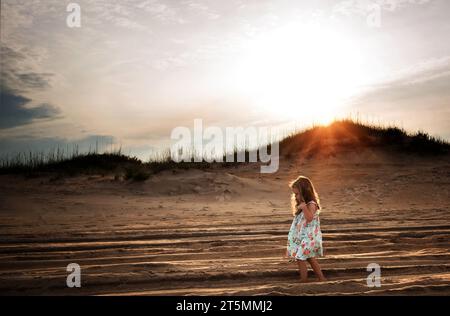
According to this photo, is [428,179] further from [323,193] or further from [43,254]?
[43,254]

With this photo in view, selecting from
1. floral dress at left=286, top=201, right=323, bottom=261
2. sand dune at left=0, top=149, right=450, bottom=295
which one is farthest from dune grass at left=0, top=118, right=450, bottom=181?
floral dress at left=286, top=201, right=323, bottom=261

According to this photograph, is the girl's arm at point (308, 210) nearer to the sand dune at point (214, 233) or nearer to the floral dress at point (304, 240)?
the floral dress at point (304, 240)

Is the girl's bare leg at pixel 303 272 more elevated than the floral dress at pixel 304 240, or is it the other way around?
the floral dress at pixel 304 240

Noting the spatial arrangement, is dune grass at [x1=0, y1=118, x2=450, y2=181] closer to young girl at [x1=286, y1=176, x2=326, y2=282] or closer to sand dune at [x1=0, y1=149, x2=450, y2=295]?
sand dune at [x1=0, y1=149, x2=450, y2=295]

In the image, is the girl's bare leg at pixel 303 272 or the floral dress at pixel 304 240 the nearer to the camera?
the girl's bare leg at pixel 303 272

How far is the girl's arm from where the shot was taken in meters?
4.73

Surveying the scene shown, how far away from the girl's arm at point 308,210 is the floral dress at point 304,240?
79 millimetres

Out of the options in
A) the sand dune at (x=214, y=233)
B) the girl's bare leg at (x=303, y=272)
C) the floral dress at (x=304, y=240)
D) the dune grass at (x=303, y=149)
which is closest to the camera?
the sand dune at (x=214, y=233)

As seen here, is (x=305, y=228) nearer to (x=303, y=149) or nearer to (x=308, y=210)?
(x=308, y=210)

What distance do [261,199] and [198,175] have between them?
306cm

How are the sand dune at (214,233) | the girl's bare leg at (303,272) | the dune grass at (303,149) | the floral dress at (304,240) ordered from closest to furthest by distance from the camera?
the sand dune at (214,233)
the girl's bare leg at (303,272)
the floral dress at (304,240)
the dune grass at (303,149)

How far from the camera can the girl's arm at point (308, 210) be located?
4734 millimetres

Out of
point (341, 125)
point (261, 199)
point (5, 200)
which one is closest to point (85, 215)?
point (5, 200)

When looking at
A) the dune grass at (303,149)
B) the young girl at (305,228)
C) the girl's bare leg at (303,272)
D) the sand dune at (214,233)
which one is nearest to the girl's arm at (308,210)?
the young girl at (305,228)
